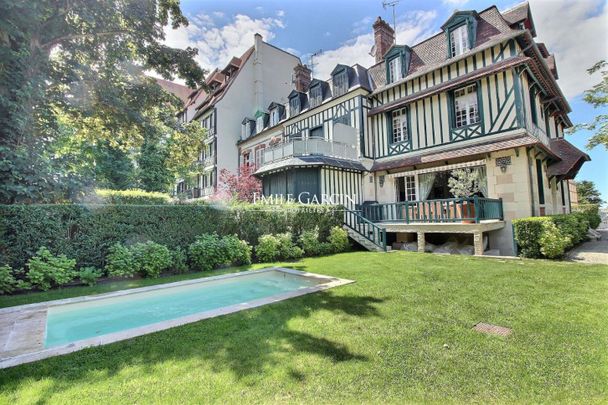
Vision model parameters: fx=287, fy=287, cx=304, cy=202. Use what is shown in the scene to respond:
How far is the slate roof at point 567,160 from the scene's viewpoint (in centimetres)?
1295

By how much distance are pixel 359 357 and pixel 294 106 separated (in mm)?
17986

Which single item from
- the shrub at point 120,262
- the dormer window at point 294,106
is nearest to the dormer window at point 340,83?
the dormer window at point 294,106

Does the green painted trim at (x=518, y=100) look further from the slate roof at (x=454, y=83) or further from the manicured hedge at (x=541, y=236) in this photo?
the manicured hedge at (x=541, y=236)

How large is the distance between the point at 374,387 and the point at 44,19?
37.6 ft

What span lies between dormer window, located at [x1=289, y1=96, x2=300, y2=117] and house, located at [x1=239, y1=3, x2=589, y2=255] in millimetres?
1288

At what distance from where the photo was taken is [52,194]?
716 centimetres

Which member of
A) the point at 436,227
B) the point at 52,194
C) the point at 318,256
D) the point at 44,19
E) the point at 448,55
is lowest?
the point at 318,256

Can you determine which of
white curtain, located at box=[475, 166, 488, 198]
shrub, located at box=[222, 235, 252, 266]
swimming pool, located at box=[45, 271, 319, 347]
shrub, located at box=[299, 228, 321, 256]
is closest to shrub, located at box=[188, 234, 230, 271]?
shrub, located at box=[222, 235, 252, 266]

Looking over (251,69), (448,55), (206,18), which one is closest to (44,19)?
(206,18)

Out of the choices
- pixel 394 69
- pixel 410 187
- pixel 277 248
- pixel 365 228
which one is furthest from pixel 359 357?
pixel 394 69

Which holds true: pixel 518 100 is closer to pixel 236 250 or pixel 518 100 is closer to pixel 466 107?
pixel 466 107

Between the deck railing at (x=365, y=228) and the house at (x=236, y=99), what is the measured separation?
13.6 metres

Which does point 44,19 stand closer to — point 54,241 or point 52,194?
point 52,194

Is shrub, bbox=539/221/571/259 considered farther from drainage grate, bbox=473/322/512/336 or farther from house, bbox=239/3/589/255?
drainage grate, bbox=473/322/512/336
